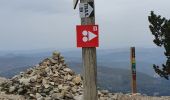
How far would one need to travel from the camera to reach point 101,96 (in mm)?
20281

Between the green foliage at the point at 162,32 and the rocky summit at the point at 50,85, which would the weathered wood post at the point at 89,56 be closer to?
the rocky summit at the point at 50,85

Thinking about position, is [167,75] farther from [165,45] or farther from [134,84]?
[134,84]

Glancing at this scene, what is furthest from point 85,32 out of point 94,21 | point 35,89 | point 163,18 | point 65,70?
point 163,18

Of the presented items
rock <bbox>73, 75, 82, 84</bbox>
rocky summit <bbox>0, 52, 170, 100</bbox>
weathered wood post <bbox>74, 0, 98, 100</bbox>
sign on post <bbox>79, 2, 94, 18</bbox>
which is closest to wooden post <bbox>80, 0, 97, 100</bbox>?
weathered wood post <bbox>74, 0, 98, 100</bbox>

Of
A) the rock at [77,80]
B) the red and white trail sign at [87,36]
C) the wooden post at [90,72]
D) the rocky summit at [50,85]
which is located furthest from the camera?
the rock at [77,80]

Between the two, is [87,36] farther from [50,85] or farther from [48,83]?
[48,83]

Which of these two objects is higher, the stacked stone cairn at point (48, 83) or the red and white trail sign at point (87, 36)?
the red and white trail sign at point (87, 36)

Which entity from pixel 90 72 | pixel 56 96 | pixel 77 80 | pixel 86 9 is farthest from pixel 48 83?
pixel 86 9

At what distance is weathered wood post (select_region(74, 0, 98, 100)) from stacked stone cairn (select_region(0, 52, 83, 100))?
6581mm

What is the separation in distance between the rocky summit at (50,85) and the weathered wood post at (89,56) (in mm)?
6243

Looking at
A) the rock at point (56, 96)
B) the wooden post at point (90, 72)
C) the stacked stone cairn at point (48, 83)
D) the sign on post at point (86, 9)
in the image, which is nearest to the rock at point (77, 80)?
the stacked stone cairn at point (48, 83)

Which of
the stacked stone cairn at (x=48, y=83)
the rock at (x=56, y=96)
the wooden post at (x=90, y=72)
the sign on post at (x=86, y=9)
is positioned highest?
the sign on post at (x=86, y=9)

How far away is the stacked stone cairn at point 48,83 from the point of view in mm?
19719

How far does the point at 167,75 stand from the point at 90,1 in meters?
19.3
